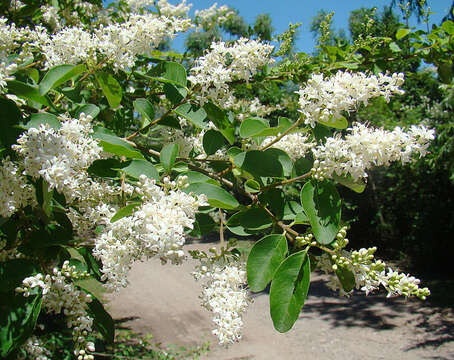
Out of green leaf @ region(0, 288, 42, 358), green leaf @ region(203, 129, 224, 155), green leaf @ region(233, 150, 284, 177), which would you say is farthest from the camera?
green leaf @ region(203, 129, 224, 155)

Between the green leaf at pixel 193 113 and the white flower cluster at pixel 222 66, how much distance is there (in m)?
0.08

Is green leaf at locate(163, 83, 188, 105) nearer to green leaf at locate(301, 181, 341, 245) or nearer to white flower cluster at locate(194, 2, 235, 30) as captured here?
green leaf at locate(301, 181, 341, 245)

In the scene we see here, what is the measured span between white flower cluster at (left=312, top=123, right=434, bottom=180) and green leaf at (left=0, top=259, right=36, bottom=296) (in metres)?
1.05

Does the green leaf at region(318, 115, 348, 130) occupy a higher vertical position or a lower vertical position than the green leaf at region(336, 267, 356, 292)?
higher

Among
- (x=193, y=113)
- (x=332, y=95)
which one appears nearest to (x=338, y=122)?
(x=332, y=95)

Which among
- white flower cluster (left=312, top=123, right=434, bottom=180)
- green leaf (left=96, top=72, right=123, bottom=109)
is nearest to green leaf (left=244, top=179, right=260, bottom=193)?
white flower cluster (left=312, top=123, right=434, bottom=180)

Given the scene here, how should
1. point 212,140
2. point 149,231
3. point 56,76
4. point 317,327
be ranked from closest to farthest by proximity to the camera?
point 149,231 < point 56,76 < point 212,140 < point 317,327

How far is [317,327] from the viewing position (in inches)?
241

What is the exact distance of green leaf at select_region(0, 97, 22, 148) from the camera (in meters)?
1.24

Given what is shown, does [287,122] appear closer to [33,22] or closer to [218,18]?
[218,18]

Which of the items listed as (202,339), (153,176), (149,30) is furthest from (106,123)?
(202,339)

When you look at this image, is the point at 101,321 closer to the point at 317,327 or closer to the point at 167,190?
the point at 167,190

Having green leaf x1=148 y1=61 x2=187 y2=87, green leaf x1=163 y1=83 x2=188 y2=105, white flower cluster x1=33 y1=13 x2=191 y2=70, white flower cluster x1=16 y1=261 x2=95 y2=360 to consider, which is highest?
white flower cluster x1=33 y1=13 x2=191 y2=70

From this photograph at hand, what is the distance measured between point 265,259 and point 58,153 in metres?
0.72
